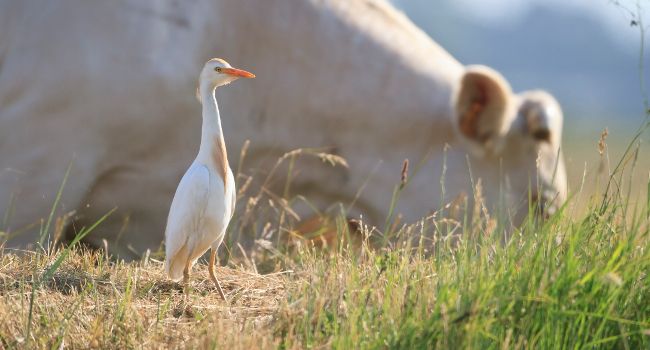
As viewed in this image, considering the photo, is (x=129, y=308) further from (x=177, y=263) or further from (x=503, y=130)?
(x=503, y=130)

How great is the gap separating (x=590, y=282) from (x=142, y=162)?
2993 mm

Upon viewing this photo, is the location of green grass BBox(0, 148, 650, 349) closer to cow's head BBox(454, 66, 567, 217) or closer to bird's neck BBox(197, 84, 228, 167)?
bird's neck BBox(197, 84, 228, 167)

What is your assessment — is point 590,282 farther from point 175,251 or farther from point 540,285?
point 175,251

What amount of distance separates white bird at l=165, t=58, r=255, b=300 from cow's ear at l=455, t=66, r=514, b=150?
2.48 metres

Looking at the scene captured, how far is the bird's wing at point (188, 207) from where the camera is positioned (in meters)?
3.28

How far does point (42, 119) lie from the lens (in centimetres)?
525

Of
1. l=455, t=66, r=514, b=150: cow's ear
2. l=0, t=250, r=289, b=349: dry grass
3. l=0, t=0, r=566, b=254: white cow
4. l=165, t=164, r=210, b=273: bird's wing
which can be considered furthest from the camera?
l=455, t=66, r=514, b=150: cow's ear

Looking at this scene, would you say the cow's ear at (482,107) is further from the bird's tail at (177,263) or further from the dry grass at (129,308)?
the bird's tail at (177,263)

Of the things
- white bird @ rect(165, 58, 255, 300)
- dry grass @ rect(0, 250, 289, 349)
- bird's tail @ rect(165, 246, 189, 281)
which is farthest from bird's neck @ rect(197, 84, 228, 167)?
dry grass @ rect(0, 250, 289, 349)

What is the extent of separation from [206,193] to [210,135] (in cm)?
17

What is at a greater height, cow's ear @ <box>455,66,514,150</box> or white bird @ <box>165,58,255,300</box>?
cow's ear @ <box>455,66,514,150</box>

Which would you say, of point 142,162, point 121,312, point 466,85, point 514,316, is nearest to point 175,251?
point 121,312

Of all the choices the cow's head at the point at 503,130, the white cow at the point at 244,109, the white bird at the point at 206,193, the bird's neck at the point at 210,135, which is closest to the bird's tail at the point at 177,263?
the white bird at the point at 206,193

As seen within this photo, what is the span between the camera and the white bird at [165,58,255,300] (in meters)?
3.29
